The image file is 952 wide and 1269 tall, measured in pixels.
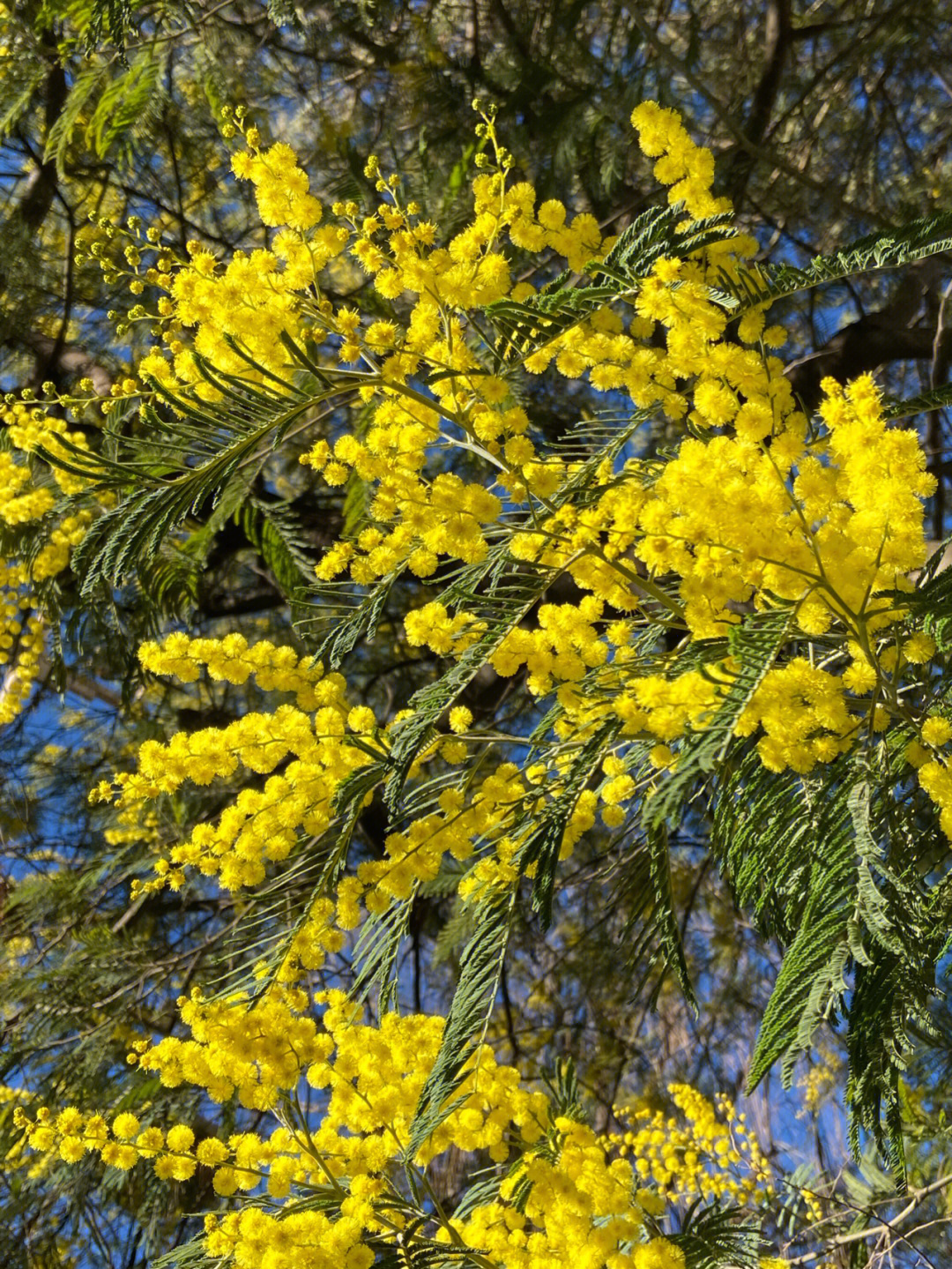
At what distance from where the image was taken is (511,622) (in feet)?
3.83

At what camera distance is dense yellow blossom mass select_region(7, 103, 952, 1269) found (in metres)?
0.96

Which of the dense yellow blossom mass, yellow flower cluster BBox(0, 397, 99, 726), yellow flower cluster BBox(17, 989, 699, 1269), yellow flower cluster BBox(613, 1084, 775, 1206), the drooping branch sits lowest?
yellow flower cluster BBox(613, 1084, 775, 1206)

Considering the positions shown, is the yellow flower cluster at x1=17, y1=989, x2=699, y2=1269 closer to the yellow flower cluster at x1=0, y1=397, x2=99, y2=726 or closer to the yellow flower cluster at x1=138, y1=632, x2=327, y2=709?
the yellow flower cluster at x1=138, y1=632, x2=327, y2=709

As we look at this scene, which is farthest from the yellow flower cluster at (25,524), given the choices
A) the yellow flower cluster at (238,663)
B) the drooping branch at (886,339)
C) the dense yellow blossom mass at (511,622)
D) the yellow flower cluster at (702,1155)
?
the yellow flower cluster at (702,1155)

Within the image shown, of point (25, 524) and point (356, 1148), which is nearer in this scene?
point (356, 1148)

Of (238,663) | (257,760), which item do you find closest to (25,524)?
(238,663)

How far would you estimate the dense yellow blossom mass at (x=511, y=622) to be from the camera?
96cm

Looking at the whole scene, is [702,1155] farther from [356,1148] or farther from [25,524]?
[25,524]

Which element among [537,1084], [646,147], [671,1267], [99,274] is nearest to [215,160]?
[99,274]

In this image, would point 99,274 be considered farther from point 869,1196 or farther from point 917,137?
point 869,1196

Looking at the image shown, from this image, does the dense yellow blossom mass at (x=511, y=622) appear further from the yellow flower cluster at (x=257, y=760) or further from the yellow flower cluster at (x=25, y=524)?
the yellow flower cluster at (x=25, y=524)

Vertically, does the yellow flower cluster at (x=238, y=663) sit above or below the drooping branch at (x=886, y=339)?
below

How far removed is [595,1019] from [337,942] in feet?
7.24

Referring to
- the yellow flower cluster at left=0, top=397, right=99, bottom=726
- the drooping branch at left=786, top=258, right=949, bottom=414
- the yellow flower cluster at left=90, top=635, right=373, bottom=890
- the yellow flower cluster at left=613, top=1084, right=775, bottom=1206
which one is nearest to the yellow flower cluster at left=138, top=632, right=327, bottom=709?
the yellow flower cluster at left=90, top=635, right=373, bottom=890
